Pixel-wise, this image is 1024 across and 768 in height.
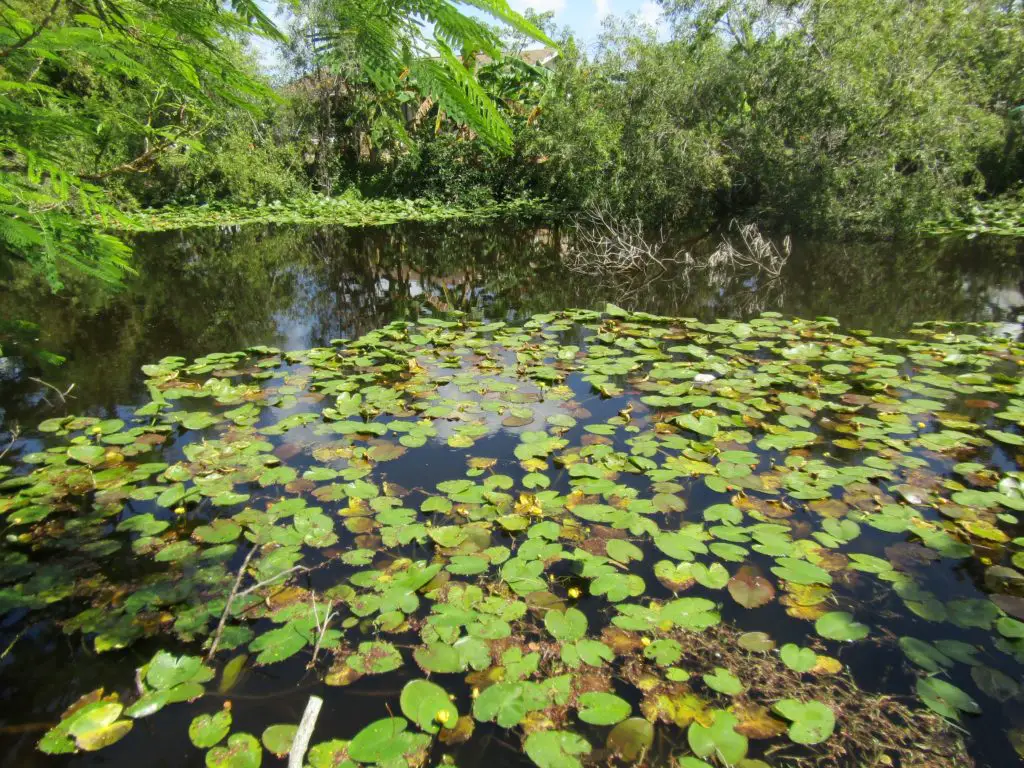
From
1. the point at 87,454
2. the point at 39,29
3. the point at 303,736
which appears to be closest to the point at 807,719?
the point at 303,736

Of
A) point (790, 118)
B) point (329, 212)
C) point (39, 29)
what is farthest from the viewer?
point (329, 212)

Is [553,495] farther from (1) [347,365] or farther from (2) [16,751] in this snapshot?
(1) [347,365]

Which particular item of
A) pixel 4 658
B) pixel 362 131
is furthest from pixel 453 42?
pixel 362 131

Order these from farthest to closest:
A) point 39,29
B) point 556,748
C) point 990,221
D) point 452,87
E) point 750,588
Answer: point 990,221, point 750,588, point 556,748, point 39,29, point 452,87

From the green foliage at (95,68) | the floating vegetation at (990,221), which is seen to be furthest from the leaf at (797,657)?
the floating vegetation at (990,221)

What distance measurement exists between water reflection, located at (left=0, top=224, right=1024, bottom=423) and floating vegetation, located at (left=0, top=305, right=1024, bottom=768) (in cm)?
130

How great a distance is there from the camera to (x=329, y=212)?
47.2ft

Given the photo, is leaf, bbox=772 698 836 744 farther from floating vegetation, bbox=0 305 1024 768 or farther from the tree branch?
the tree branch

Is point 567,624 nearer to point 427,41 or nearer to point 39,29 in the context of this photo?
point 427,41

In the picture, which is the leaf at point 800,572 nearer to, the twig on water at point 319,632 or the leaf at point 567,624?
the leaf at point 567,624

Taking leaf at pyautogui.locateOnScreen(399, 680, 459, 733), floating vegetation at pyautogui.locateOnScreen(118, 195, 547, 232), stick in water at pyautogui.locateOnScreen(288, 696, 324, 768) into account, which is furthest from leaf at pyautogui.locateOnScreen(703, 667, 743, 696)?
floating vegetation at pyautogui.locateOnScreen(118, 195, 547, 232)

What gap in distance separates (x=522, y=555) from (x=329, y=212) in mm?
14076

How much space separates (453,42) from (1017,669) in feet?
6.76

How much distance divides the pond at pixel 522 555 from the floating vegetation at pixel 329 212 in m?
9.12
